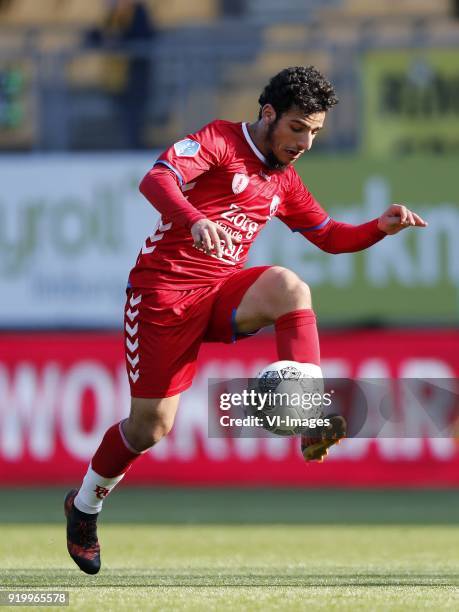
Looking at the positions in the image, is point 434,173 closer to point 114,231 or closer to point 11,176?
point 114,231

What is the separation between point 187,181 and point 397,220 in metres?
1.06

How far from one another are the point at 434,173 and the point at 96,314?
3581 millimetres

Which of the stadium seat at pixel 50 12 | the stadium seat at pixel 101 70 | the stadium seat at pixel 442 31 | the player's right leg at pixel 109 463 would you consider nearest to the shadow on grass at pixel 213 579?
the player's right leg at pixel 109 463

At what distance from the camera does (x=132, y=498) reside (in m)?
10.8

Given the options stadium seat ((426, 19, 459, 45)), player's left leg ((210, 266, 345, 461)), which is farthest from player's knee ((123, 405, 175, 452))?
stadium seat ((426, 19, 459, 45))

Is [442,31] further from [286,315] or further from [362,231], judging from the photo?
[286,315]

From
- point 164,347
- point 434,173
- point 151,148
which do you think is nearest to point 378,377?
point 434,173

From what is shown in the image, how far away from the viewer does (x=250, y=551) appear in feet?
23.2

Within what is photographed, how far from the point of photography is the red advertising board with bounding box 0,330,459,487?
11016 millimetres

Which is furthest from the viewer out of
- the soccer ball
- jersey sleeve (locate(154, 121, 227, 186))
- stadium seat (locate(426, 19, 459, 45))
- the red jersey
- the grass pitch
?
stadium seat (locate(426, 19, 459, 45))

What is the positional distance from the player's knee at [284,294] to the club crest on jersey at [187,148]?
2.04 feet

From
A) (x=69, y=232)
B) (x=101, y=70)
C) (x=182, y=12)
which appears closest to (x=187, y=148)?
(x=69, y=232)

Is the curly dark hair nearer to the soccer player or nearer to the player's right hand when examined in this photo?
the soccer player

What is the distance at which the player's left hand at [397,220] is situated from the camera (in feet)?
18.6
